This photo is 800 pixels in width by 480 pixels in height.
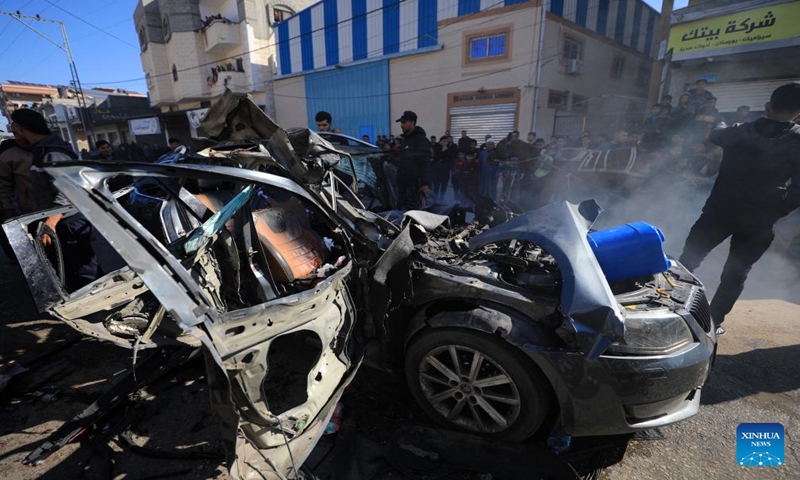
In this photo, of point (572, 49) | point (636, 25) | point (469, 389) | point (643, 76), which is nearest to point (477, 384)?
point (469, 389)

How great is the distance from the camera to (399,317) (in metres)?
2.33

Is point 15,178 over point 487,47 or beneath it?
beneath

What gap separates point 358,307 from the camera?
2.36 m

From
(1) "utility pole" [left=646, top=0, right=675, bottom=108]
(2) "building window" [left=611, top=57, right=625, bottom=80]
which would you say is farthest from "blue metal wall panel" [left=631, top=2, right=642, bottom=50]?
(1) "utility pole" [left=646, top=0, right=675, bottom=108]

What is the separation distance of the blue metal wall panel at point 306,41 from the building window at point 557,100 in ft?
41.7

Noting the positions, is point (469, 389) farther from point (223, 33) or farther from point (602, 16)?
point (223, 33)

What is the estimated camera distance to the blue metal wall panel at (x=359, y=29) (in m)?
16.2

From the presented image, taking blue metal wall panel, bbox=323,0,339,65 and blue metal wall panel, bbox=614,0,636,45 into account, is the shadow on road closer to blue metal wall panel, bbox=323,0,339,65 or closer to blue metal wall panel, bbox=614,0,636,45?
blue metal wall panel, bbox=614,0,636,45

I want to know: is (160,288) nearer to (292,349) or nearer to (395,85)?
(292,349)

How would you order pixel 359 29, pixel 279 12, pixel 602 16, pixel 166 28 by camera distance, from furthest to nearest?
pixel 166 28 → pixel 279 12 → pixel 359 29 → pixel 602 16

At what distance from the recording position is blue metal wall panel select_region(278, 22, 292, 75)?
66.4 feet

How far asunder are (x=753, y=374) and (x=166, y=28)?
33993 mm

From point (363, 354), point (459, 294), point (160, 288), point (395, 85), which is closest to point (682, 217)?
point (459, 294)

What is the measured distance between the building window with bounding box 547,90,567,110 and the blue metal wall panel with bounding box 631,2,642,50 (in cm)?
721
